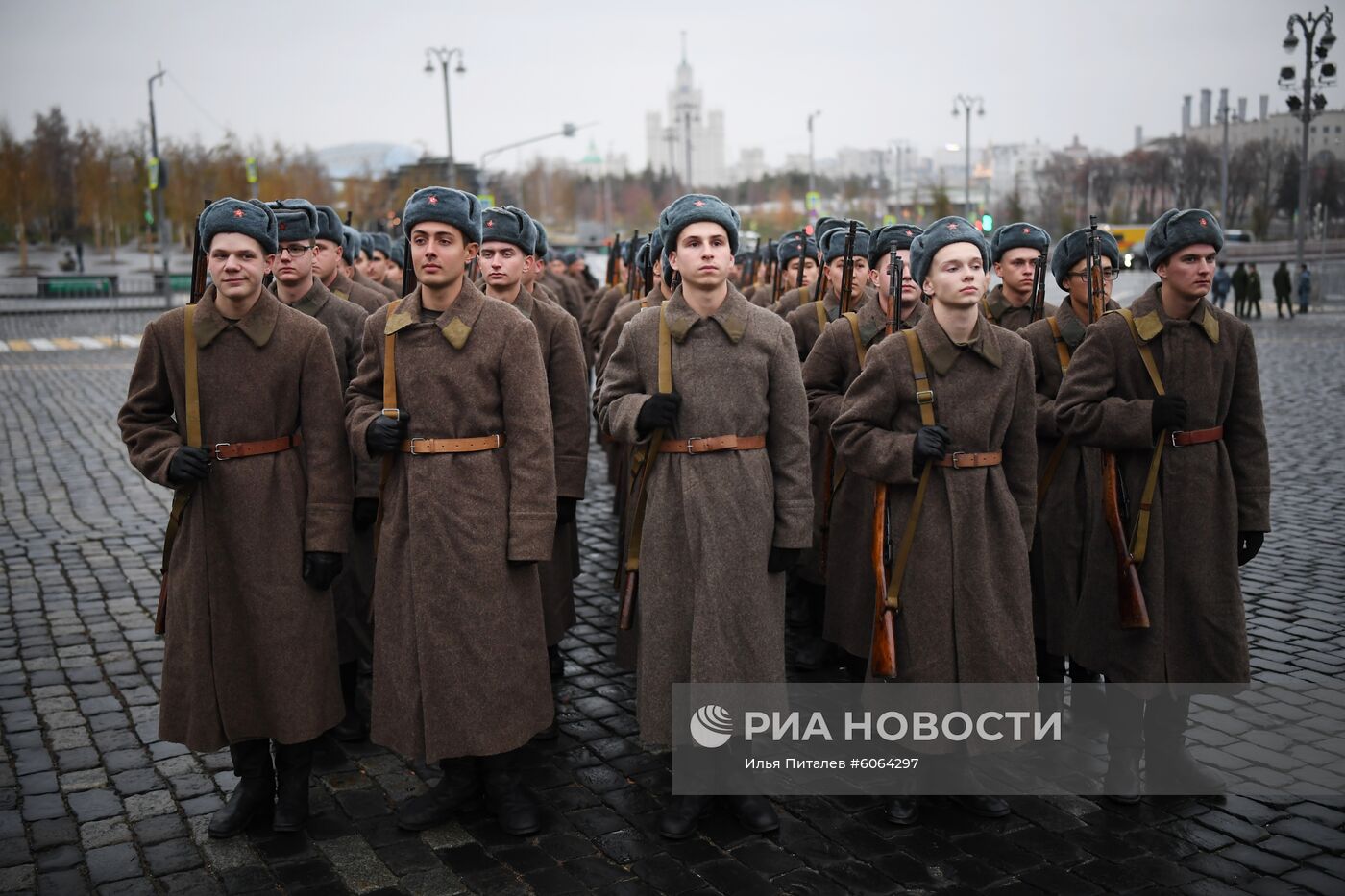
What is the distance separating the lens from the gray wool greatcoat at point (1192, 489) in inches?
204

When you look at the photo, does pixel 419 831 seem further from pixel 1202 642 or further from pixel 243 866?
pixel 1202 642

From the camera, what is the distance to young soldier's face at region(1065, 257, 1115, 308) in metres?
6.14

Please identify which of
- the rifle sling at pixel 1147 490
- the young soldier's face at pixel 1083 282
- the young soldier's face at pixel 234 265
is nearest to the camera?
the young soldier's face at pixel 234 265

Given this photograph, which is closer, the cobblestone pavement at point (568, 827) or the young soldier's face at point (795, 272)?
the cobblestone pavement at point (568, 827)

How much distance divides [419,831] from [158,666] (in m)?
2.60

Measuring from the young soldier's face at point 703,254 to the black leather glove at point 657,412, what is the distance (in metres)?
0.47

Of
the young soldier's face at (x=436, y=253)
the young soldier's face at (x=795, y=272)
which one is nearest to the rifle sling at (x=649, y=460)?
the young soldier's face at (x=436, y=253)

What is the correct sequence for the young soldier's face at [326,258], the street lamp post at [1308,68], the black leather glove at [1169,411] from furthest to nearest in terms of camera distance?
the street lamp post at [1308,68], the young soldier's face at [326,258], the black leather glove at [1169,411]

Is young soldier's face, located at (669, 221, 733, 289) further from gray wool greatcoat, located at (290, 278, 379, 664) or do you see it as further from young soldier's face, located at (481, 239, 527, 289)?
young soldier's face, located at (481, 239, 527, 289)

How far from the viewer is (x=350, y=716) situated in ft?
19.8

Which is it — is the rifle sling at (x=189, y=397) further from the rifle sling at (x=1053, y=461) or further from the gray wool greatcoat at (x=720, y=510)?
the rifle sling at (x=1053, y=461)

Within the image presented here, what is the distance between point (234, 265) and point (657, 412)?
1.68 m

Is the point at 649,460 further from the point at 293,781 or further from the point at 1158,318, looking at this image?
the point at 1158,318

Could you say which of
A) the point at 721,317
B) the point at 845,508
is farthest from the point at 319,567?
the point at 845,508
